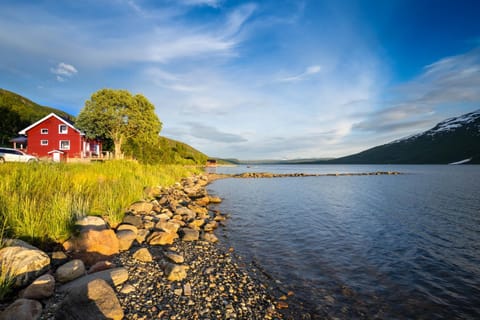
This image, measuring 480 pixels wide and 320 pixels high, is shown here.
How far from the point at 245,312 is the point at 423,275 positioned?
260 inches

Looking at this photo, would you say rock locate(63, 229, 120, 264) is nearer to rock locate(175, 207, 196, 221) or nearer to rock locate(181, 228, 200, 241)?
rock locate(181, 228, 200, 241)

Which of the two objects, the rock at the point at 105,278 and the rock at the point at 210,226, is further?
the rock at the point at 210,226

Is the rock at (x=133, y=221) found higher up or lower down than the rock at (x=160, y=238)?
higher up

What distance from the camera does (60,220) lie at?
21.3 feet

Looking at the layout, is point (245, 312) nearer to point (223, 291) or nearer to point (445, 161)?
point (223, 291)

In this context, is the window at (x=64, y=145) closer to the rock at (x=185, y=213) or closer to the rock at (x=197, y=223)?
the rock at (x=185, y=213)

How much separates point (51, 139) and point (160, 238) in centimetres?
4338

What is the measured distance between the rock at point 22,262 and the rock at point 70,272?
1.06 ft

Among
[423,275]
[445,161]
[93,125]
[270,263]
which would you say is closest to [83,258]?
[270,263]

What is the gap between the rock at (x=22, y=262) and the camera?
4.22 metres

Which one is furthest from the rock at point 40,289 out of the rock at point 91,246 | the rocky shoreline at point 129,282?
the rock at point 91,246

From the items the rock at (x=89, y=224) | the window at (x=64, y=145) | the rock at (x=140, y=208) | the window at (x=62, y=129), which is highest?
the window at (x=62, y=129)

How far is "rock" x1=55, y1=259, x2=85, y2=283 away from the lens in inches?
185

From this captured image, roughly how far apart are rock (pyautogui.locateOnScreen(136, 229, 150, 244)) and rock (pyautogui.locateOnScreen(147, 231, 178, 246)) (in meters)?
0.22
